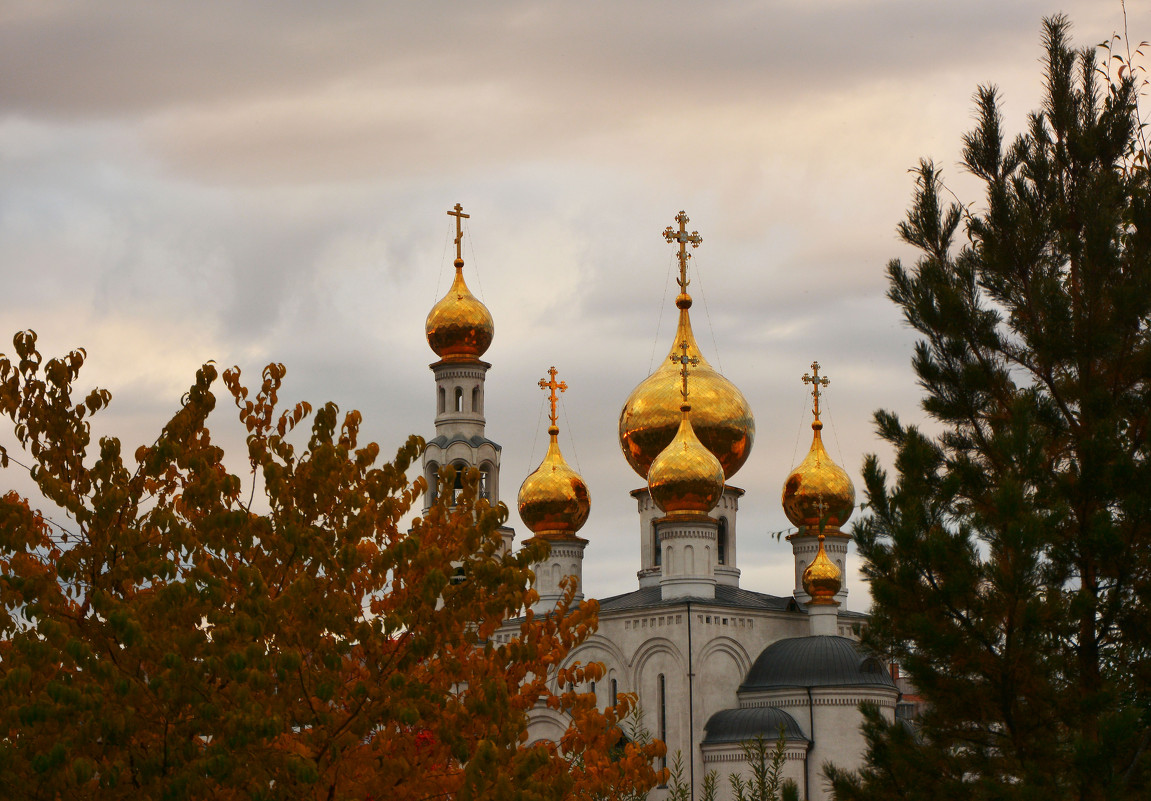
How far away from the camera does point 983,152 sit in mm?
12938

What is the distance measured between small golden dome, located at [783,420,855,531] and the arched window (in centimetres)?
167

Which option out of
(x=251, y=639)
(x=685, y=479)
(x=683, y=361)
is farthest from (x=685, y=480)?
(x=251, y=639)

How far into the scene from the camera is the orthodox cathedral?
32344mm

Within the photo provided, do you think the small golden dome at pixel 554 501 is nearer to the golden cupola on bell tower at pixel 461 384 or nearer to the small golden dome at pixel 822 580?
the golden cupola on bell tower at pixel 461 384

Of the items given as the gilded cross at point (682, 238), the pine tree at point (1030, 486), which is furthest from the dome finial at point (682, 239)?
the pine tree at point (1030, 486)

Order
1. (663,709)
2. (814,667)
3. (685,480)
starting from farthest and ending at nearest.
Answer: (685,480) → (663,709) → (814,667)

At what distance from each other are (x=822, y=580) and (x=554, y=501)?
23.7 feet

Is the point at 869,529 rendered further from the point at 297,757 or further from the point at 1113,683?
the point at 297,757

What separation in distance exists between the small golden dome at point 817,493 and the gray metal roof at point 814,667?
16.6 ft

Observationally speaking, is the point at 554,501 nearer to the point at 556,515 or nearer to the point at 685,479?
the point at 556,515

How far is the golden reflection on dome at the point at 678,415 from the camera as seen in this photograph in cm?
3847

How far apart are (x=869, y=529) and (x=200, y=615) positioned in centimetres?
590

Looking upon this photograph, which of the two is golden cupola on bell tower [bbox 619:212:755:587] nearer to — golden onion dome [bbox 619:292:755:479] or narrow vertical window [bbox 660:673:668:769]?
golden onion dome [bbox 619:292:755:479]

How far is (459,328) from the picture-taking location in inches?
1496
